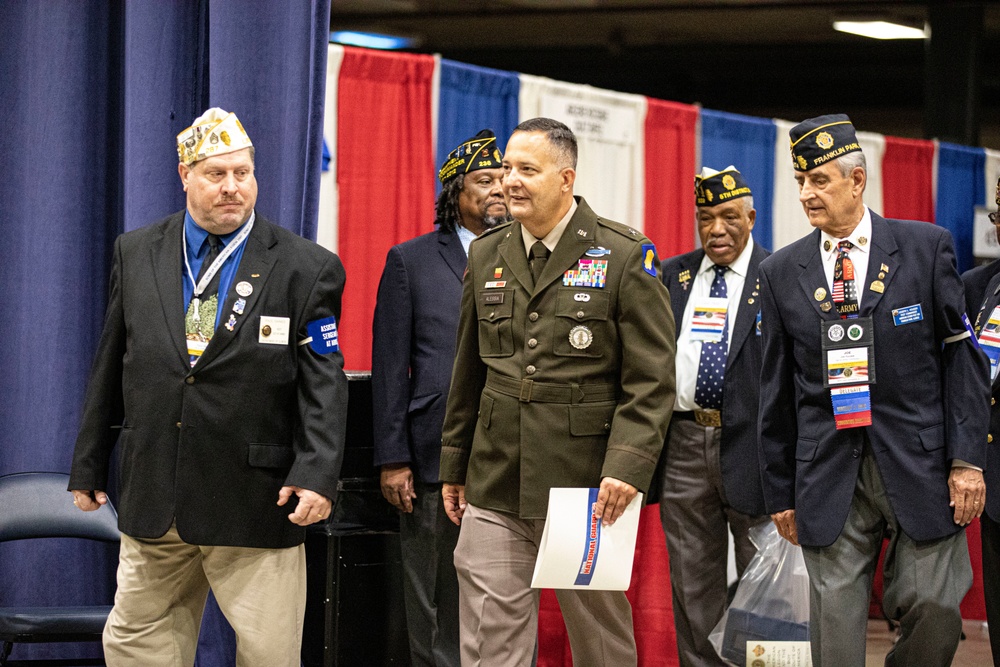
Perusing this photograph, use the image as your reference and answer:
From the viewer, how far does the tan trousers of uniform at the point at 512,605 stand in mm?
3254

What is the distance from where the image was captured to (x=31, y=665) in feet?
12.7

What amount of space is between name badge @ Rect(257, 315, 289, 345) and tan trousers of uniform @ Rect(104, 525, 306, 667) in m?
0.58

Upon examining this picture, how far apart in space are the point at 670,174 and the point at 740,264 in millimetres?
3048

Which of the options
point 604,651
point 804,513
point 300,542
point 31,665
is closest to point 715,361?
point 804,513

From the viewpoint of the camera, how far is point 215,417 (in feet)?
10.9

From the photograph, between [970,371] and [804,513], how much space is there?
1.96 feet

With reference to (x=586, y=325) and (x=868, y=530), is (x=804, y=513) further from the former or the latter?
(x=586, y=325)

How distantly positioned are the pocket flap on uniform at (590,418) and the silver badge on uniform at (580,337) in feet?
0.52

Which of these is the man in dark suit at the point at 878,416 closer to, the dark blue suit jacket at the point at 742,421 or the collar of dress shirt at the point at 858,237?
the collar of dress shirt at the point at 858,237

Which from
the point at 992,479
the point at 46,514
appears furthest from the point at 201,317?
the point at 992,479

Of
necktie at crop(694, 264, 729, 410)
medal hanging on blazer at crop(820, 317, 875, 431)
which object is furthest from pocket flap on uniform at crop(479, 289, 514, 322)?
necktie at crop(694, 264, 729, 410)

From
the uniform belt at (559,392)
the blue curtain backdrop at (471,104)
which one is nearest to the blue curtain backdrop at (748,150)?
the blue curtain backdrop at (471,104)

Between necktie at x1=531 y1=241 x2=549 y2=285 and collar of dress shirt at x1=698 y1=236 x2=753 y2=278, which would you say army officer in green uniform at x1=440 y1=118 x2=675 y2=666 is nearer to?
necktie at x1=531 y1=241 x2=549 y2=285

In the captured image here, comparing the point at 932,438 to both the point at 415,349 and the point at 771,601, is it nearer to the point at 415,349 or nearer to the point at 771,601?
the point at 771,601
